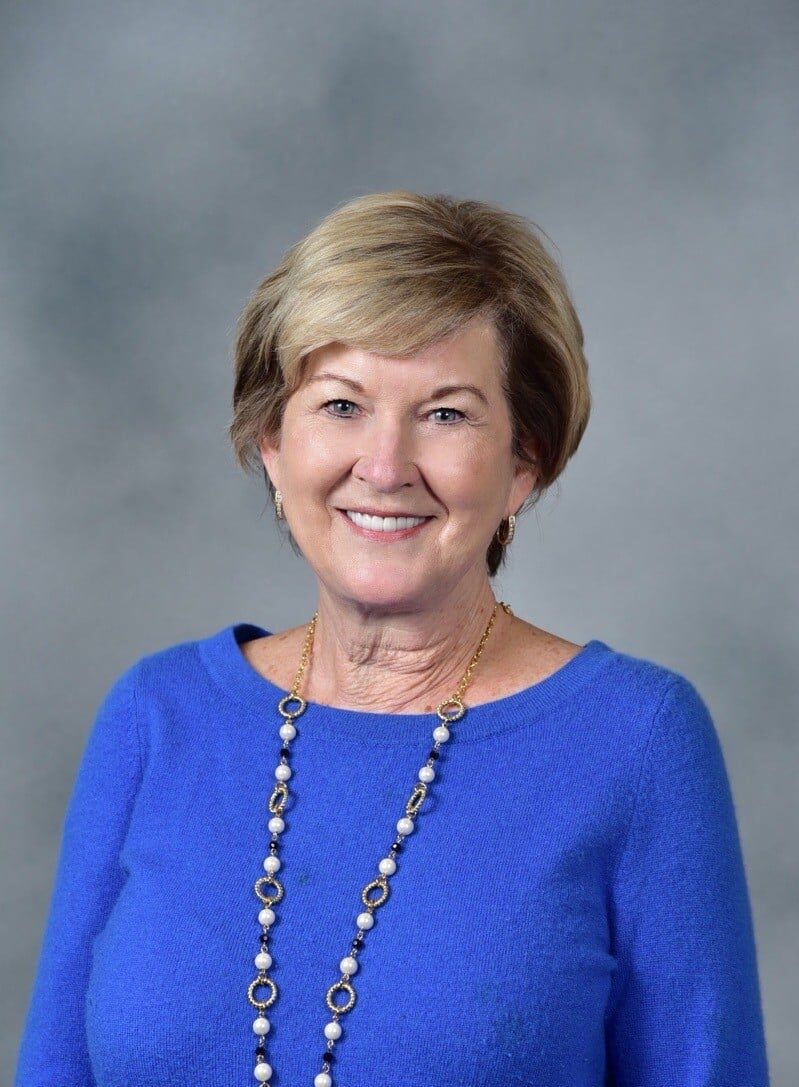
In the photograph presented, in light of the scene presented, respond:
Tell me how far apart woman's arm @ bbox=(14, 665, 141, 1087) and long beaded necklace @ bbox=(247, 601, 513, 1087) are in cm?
23

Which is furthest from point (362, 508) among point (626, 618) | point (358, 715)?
point (626, 618)

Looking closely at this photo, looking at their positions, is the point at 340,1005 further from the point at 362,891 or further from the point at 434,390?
the point at 434,390

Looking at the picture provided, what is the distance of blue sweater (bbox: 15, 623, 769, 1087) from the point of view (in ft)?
6.68

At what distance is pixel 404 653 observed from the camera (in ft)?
7.68

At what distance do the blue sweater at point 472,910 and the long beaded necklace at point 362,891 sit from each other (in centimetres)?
1

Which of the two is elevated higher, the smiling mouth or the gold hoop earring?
the gold hoop earring

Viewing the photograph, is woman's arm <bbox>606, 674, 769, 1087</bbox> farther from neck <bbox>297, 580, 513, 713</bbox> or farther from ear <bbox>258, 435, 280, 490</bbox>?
ear <bbox>258, 435, 280, 490</bbox>

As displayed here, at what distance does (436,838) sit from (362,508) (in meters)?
0.44

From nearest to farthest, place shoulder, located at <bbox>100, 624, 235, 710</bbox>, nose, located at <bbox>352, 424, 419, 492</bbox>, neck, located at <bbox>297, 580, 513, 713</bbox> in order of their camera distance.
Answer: nose, located at <bbox>352, 424, 419, 492</bbox> < neck, located at <bbox>297, 580, 513, 713</bbox> < shoulder, located at <bbox>100, 624, 235, 710</bbox>

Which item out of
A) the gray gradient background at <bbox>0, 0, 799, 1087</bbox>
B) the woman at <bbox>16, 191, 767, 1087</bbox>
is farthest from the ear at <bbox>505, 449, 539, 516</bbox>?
the gray gradient background at <bbox>0, 0, 799, 1087</bbox>

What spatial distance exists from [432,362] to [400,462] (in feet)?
0.44

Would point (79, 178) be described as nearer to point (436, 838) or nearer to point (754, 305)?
point (754, 305)

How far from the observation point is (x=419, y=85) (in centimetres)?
382

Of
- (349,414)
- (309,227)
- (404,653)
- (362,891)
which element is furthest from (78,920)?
(309,227)
